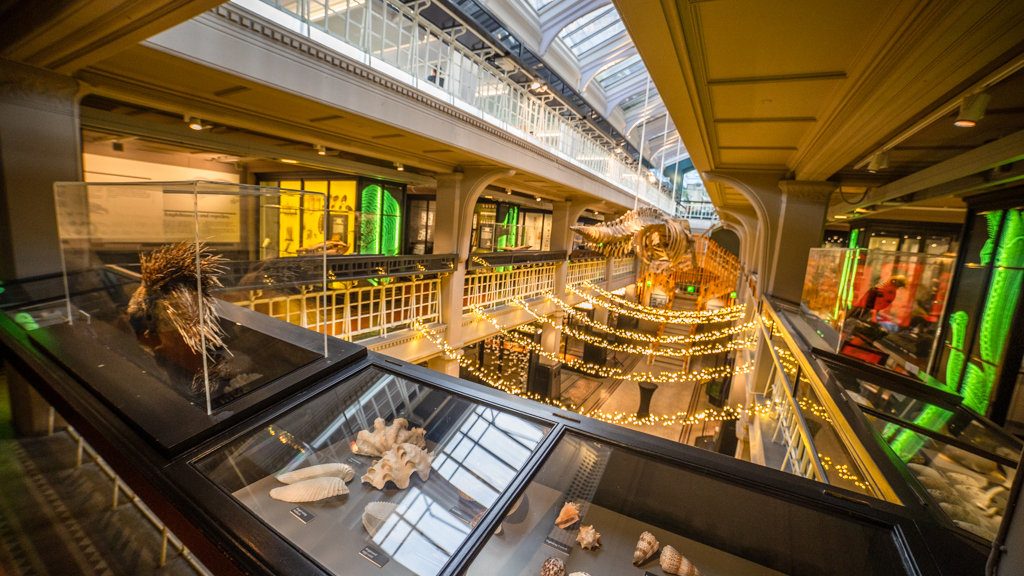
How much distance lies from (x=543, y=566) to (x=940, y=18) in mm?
2043

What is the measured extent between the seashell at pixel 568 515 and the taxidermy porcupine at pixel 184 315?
1097 mm

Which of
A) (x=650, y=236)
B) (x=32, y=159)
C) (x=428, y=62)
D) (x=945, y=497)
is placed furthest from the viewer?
(x=650, y=236)

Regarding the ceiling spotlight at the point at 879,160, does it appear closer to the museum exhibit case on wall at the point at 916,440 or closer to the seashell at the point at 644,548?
the museum exhibit case on wall at the point at 916,440

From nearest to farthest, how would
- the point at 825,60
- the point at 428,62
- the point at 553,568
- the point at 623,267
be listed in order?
the point at 553,568 → the point at 825,60 → the point at 428,62 → the point at 623,267

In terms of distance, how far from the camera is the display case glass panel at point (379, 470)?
0.82 m

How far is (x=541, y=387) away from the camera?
7934 millimetres

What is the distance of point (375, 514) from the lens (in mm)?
923

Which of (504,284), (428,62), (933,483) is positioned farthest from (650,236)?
(933,483)

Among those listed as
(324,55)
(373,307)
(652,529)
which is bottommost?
(373,307)

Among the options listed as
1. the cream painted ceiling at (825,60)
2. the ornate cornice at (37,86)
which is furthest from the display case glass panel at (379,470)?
the ornate cornice at (37,86)

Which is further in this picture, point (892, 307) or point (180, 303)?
point (892, 307)

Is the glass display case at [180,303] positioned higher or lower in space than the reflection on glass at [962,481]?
higher

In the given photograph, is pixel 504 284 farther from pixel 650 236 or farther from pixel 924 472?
pixel 924 472

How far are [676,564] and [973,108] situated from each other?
2167mm
